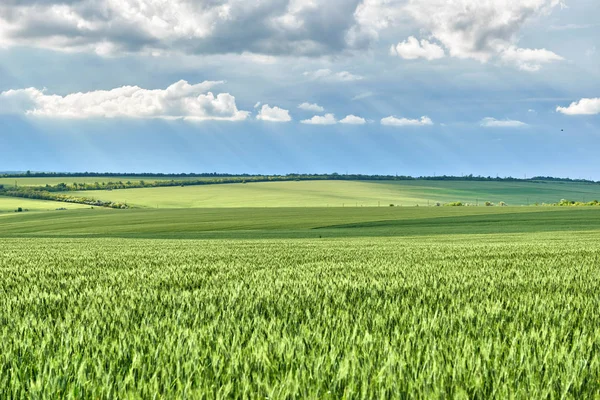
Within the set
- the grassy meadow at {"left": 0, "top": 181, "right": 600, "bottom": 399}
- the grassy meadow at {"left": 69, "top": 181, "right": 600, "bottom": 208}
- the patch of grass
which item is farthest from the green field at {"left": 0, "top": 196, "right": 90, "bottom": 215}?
the grassy meadow at {"left": 0, "top": 181, "right": 600, "bottom": 399}

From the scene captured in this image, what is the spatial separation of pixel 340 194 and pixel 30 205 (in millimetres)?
76054

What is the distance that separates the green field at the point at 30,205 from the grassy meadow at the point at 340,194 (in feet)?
39.0

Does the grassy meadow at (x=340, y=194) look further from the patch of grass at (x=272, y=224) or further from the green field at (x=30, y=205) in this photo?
the patch of grass at (x=272, y=224)

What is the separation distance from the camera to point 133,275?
11234 mm

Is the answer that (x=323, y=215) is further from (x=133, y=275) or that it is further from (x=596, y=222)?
(x=133, y=275)

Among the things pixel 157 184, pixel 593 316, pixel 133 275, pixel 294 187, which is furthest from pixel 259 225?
pixel 157 184

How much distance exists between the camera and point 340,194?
15875cm

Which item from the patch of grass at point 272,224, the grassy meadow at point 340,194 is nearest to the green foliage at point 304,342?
the patch of grass at point 272,224

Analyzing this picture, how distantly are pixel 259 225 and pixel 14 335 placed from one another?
6519cm

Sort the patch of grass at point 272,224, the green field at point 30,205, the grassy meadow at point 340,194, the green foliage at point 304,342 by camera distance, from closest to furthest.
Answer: the green foliage at point 304,342 < the patch of grass at point 272,224 < the green field at point 30,205 < the grassy meadow at point 340,194

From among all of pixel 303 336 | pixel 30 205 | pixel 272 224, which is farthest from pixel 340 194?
pixel 303 336

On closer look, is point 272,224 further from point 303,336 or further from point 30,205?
point 30,205

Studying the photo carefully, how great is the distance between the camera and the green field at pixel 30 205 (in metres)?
120

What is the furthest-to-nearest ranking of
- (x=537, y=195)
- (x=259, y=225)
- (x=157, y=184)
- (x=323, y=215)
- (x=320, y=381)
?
(x=157, y=184) → (x=537, y=195) → (x=323, y=215) → (x=259, y=225) → (x=320, y=381)
